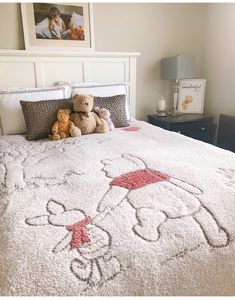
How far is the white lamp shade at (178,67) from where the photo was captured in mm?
2604

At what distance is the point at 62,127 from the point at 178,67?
1.45 metres

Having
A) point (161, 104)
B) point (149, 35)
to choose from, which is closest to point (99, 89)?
point (161, 104)

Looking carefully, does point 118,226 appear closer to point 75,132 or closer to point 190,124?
point 75,132

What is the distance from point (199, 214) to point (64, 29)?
7.19ft

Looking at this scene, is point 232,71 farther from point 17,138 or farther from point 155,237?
point 155,237

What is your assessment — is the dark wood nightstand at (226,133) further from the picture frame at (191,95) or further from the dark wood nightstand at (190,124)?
the picture frame at (191,95)

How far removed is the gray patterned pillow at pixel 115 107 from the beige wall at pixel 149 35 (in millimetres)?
741

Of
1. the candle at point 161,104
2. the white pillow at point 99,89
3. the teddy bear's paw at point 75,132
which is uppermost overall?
the white pillow at point 99,89

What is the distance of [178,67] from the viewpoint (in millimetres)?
2605

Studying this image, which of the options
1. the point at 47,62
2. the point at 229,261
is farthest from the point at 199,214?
the point at 47,62

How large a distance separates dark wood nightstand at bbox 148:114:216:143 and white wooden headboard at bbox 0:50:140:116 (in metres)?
0.38

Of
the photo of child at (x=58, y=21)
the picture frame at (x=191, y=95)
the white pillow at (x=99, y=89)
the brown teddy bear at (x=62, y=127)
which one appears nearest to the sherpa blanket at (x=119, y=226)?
the brown teddy bear at (x=62, y=127)

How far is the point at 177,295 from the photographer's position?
24.0 inches

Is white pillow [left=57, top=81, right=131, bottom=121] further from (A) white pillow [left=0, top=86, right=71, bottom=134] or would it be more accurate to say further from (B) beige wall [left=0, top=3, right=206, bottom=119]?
(B) beige wall [left=0, top=3, right=206, bottom=119]
